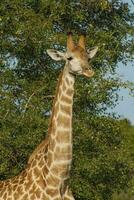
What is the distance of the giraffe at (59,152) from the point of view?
1212 cm

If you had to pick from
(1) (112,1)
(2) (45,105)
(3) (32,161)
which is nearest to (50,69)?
(2) (45,105)

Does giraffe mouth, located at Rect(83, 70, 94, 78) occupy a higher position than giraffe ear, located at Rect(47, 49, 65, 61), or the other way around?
giraffe ear, located at Rect(47, 49, 65, 61)

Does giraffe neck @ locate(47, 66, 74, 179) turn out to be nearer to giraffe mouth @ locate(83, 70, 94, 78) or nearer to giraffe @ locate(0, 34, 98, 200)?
giraffe @ locate(0, 34, 98, 200)

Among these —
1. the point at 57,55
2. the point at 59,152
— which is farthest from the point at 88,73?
the point at 59,152

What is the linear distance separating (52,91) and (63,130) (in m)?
6.06

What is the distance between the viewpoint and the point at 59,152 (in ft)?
40.2

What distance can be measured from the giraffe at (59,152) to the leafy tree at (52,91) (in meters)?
4.26

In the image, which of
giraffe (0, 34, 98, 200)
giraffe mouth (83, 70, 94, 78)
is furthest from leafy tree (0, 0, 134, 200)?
giraffe mouth (83, 70, 94, 78)

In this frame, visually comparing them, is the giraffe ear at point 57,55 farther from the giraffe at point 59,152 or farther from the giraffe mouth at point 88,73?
the giraffe mouth at point 88,73

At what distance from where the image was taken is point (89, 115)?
1805cm

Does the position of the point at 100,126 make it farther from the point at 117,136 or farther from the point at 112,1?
the point at 112,1

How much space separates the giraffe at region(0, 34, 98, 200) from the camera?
477 inches

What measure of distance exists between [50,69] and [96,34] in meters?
1.51

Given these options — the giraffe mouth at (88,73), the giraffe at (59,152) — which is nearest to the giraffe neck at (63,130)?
the giraffe at (59,152)
